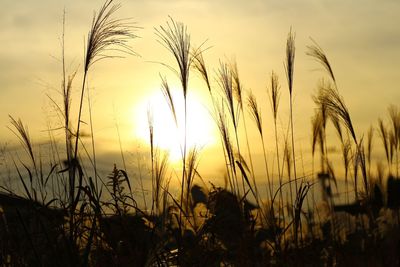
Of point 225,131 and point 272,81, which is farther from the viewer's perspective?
point 272,81

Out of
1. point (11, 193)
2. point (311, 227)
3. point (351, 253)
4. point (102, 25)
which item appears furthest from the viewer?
point (311, 227)

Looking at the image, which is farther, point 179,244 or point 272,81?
point 272,81

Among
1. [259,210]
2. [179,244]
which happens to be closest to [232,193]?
[259,210]

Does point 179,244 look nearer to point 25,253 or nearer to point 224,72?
point 25,253

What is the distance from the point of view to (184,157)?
4.23 meters

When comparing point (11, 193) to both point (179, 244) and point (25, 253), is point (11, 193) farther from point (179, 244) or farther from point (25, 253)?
point (179, 244)

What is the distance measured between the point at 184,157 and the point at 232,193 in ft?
3.76

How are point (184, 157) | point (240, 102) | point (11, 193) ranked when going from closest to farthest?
point (11, 193) → point (184, 157) → point (240, 102)

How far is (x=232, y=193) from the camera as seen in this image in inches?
207

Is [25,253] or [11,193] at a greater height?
[11,193]

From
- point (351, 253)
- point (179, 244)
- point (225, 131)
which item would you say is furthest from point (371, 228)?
point (179, 244)

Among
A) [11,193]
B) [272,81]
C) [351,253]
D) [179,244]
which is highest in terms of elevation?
[272,81]

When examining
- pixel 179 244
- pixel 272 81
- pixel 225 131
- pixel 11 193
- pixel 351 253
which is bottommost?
pixel 351 253

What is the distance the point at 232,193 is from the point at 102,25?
79.3 inches
